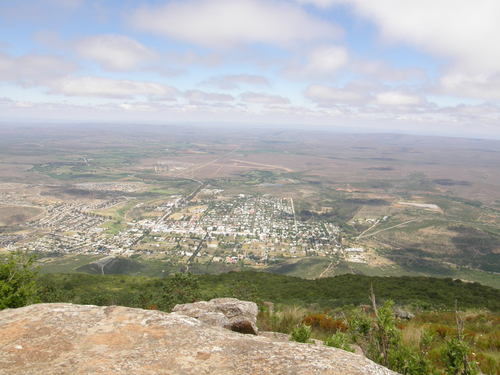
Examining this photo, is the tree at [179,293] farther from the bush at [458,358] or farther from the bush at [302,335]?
the bush at [458,358]

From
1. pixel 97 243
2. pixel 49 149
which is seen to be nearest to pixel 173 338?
pixel 97 243

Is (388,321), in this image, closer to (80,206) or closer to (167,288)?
(167,288)

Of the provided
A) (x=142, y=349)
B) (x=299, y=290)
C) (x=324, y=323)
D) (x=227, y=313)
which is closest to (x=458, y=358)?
(x=142, y=349)

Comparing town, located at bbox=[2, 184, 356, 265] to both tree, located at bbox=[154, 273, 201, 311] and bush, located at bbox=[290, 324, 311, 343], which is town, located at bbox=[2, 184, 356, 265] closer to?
tree, located at bbox=[154, 273, 201, 311]

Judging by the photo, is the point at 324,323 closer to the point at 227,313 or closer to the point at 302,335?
the point at 227,313

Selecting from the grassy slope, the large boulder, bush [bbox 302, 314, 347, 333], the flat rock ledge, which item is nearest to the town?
the grassy slope
